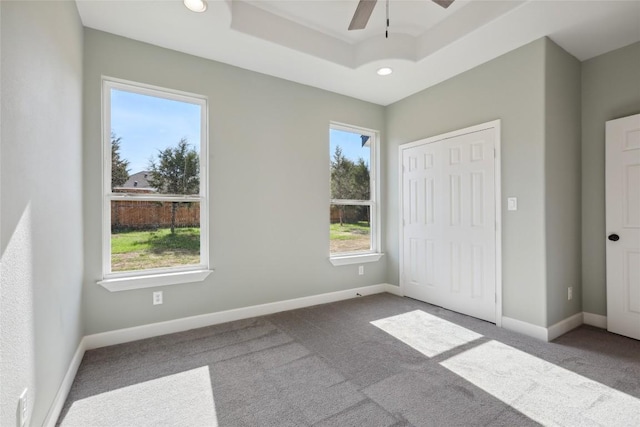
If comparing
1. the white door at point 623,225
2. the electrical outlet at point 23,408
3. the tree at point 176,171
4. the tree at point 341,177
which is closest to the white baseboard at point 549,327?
the white door at point 623,225

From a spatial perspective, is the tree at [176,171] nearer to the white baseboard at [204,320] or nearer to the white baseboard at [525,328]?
the white baseboard at [204,320]

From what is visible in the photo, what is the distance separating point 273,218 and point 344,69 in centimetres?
180

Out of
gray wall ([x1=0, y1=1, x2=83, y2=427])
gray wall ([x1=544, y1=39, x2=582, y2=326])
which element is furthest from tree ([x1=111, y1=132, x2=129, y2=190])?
gray wall ([x1=544, y1=39, x2=582, y2=326])

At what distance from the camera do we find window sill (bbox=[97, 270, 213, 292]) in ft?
8.71

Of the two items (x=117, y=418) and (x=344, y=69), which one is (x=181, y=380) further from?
(x=344, y=69)

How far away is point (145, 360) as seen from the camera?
2389 mm

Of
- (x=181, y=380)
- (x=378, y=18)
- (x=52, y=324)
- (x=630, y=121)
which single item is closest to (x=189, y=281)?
(x=181, y=380)

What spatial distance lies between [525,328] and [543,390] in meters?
1.05

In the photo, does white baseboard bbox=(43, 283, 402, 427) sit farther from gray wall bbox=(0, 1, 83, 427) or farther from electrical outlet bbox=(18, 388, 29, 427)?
electrical outlet bbox=(18, 388, 29, 427)

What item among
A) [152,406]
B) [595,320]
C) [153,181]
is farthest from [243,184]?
[595,320]

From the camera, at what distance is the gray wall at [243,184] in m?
2.64

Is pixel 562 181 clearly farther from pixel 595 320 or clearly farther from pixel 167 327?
pixel 167 327

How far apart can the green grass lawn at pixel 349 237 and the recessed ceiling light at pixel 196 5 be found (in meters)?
2.61

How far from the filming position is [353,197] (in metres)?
4.27
